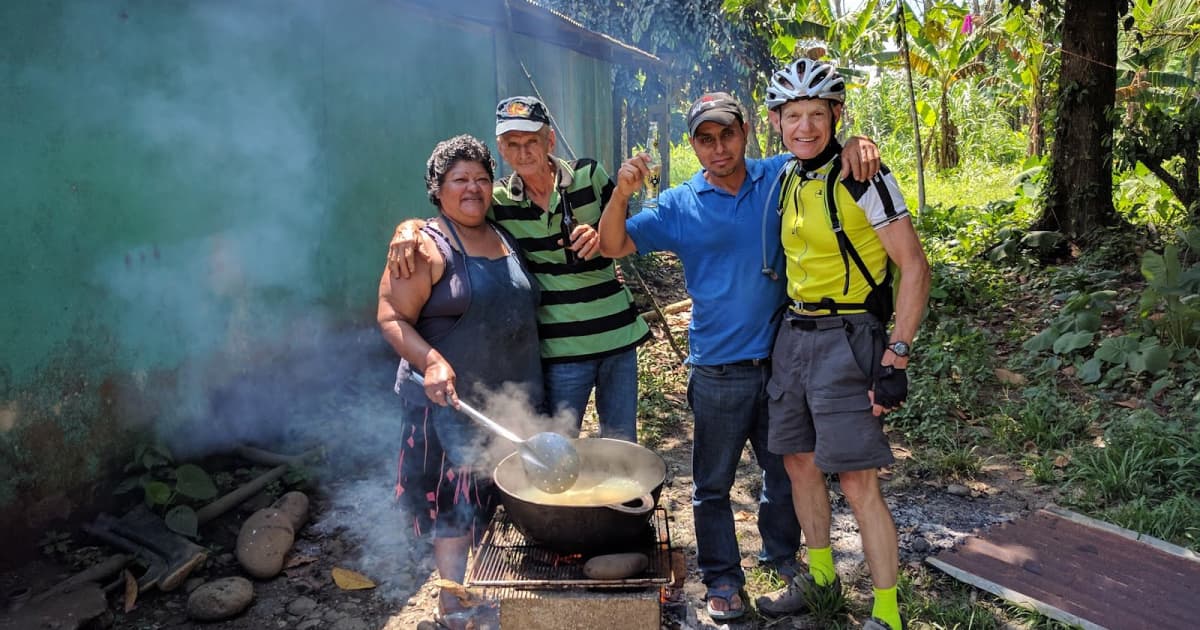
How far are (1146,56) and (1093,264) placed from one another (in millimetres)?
5777

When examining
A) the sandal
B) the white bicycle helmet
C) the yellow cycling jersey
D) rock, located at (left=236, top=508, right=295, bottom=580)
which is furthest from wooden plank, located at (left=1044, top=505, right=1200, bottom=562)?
rock, located at (left=236, top=508, right=295, bottom=580)

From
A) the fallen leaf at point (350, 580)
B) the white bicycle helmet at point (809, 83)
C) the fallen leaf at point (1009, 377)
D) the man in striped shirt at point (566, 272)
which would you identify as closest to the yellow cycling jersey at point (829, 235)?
the white bicycle helmet at point (809, 83)

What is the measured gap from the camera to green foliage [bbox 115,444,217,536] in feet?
14.2

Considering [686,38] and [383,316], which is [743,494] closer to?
[383,316]

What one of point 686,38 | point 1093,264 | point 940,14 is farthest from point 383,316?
point 940,14

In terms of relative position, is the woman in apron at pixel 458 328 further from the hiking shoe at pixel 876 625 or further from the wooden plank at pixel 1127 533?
the wooden plank at pixel 1127 533

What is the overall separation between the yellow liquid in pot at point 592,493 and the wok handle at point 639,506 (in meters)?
0.10

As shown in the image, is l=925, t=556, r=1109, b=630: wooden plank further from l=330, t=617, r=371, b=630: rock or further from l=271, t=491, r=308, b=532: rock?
l=271, t=491, r=308, b=532: rock

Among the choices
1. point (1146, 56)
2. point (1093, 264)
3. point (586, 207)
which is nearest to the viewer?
point (586, 207)

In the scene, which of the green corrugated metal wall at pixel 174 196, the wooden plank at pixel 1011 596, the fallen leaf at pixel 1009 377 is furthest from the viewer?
the fallen leaf at pixel 1009 377

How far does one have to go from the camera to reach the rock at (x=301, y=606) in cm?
393

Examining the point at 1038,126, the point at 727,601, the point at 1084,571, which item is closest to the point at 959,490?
the point at 1084,571

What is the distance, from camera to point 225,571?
167 inches

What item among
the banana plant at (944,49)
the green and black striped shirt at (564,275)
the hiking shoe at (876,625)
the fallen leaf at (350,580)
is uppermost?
the banana plant at (944,49)
